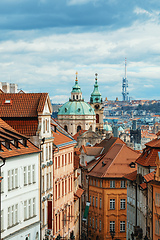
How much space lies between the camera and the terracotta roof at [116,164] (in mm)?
86812

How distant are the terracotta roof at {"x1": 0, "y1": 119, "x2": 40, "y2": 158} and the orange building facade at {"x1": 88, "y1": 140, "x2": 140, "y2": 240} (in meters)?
36.3

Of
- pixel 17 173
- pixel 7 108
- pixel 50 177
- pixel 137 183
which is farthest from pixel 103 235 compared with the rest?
→ pixel 17 173

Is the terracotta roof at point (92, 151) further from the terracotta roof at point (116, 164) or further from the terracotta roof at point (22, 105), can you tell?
the terracotta roof at point (22, 105)

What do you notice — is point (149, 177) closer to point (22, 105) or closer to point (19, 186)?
point (22, 105)

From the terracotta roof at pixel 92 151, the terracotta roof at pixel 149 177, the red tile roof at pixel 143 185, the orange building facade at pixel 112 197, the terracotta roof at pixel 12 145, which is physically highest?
the terracotta roof at pixel 12 145

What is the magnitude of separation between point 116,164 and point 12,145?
42.3 m

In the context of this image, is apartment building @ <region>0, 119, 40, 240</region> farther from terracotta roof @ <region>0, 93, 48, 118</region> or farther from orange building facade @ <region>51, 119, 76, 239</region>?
orange building facade @ <region>51, 119, 76, 239</region>

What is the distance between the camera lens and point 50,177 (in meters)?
57.9

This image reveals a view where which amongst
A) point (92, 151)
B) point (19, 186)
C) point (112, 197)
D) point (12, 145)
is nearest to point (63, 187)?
point (19, 186)

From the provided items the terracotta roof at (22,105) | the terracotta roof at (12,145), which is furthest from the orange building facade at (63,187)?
the terracotta roof at (12,145)

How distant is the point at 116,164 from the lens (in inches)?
3452

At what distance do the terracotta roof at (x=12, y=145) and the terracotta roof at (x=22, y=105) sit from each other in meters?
3.06

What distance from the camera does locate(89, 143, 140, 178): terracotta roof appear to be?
8681 cm

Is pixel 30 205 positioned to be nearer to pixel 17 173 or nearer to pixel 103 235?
pixel 17 173
